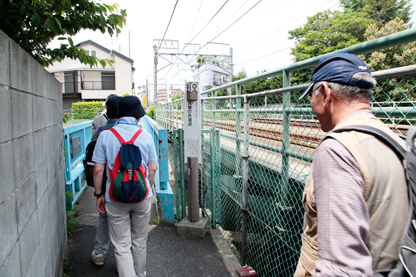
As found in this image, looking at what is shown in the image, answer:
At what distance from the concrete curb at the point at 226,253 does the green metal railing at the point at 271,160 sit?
152mm

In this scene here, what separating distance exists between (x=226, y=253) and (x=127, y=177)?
1783 millimetres

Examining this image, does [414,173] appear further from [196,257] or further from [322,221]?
[196,257]

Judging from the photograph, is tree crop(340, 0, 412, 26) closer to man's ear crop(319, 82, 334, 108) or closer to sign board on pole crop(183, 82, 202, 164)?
sign board on pole crop(183, 82, 202, 164)


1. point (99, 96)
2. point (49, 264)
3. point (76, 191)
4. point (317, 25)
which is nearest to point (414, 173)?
point (49, 264)

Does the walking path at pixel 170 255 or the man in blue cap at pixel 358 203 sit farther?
the walking path at pixel 170 255

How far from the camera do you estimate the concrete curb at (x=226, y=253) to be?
3238 mm

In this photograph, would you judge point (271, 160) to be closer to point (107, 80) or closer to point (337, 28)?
point (337, 28)

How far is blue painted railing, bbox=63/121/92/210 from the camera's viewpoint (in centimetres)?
467

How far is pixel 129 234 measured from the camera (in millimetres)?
2729

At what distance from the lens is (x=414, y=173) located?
929mm

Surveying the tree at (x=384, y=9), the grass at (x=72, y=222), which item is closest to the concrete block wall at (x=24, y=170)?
the grass at (x=72, y=222)

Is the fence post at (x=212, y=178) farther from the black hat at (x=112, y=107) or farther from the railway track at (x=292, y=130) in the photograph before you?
the black hat at (x=112, y=107)

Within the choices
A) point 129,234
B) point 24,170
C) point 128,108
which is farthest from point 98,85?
point 24,170

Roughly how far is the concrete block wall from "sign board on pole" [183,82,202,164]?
1793 mm
